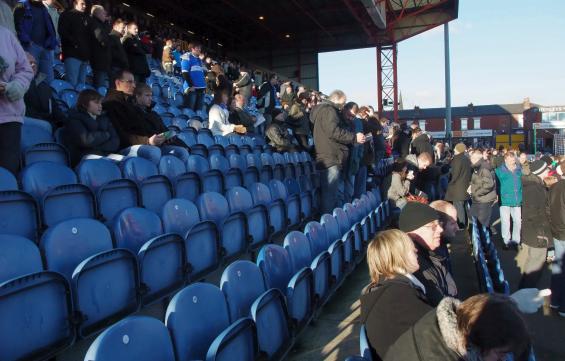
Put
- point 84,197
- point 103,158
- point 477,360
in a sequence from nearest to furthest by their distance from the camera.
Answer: point 477,360 < point 84,197 < point 103,158

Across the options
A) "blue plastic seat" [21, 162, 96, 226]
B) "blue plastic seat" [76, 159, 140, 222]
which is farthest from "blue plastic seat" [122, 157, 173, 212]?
"blue plastic seat" [21, 162, 96, 226]

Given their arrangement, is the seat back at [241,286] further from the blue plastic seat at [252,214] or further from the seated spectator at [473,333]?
the blue plastic seat at [252,214]

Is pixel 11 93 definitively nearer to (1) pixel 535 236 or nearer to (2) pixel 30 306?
(2) pixel 30 306

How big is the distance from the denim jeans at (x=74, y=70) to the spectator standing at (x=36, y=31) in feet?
1.75

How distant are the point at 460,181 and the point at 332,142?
9.36 ft

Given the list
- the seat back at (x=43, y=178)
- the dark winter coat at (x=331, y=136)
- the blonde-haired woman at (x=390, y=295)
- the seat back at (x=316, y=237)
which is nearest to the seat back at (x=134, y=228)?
the seat back at (x=43, y=178)

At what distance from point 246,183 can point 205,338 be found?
11.3ft

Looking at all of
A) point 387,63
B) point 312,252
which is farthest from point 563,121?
point 312,252

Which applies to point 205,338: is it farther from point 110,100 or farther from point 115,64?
point 115,64

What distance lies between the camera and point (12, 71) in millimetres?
2869

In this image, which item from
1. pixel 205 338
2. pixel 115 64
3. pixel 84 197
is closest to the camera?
pixel 205 338

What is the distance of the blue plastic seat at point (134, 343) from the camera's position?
143cm

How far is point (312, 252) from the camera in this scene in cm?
343

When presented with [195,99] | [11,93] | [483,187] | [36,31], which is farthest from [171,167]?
[483,187]
